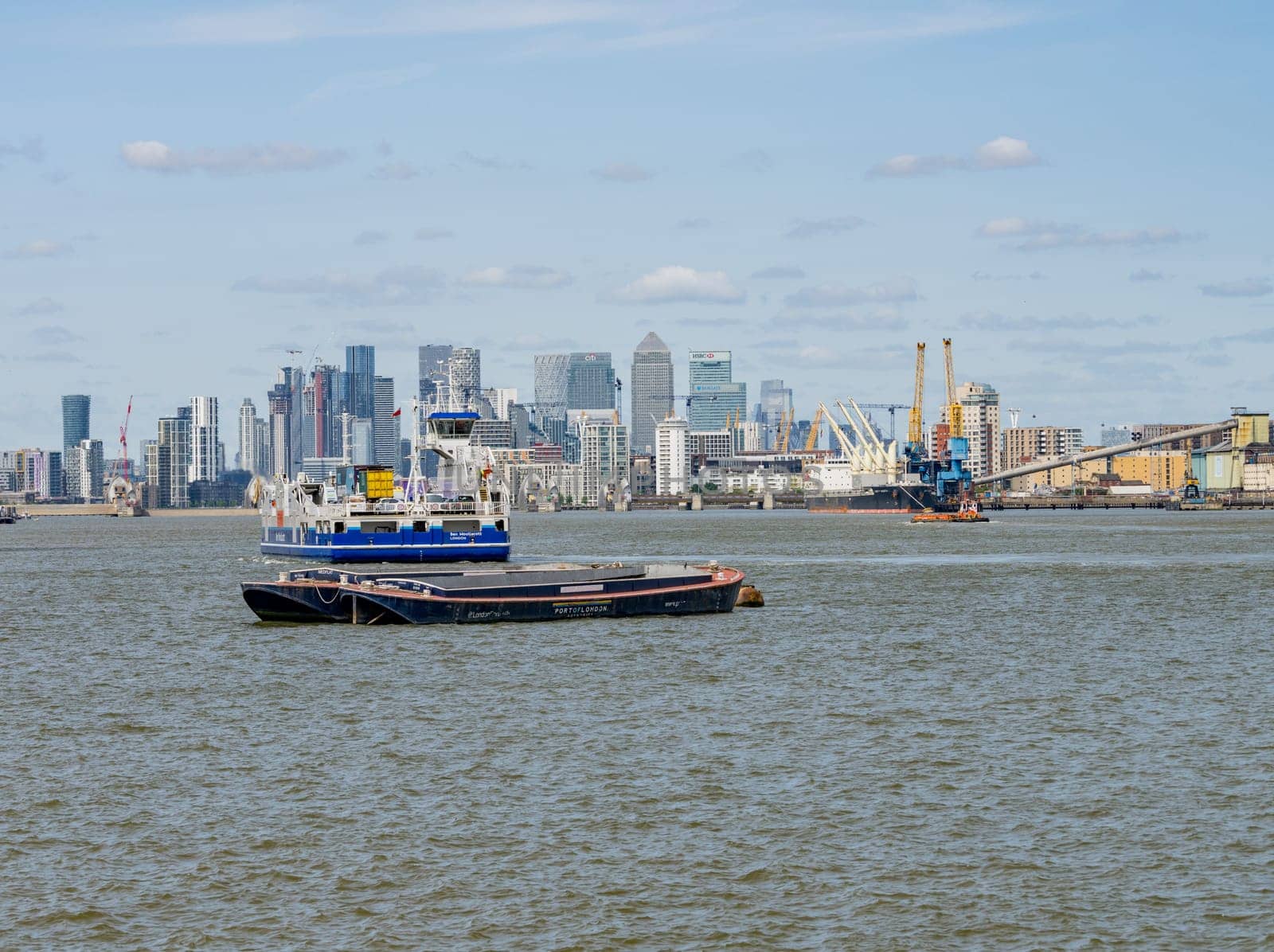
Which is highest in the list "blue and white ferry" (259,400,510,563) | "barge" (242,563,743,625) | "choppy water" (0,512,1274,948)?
"blue and white ferry" (259,400,510,563)

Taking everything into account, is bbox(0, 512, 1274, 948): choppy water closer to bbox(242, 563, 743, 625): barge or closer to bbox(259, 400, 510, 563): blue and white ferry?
bbox(242, 563, 743, 625): barge

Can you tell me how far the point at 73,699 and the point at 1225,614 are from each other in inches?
1859

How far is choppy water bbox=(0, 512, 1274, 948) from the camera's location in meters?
23.7

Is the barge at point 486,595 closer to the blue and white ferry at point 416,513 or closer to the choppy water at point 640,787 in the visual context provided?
the choppy water at point 640,787

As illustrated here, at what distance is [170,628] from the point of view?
68.2m

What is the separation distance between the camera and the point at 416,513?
116000 millimetres

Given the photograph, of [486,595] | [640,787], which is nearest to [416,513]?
[486,595]

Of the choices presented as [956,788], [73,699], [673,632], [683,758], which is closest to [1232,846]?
[956,788]

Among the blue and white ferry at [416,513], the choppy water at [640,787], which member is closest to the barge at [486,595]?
the choppy water at [640,787]

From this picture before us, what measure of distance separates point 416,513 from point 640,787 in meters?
85.3

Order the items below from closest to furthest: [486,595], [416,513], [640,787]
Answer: [640,787] → [486,595] → [416,513]

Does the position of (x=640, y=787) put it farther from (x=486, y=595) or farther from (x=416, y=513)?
(x=416, y=513)

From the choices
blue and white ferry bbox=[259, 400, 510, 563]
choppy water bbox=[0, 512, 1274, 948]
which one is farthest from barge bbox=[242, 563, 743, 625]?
blue and white ferry bbox=[259, 400, 510, 563]

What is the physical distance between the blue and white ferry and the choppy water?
49206 mm
